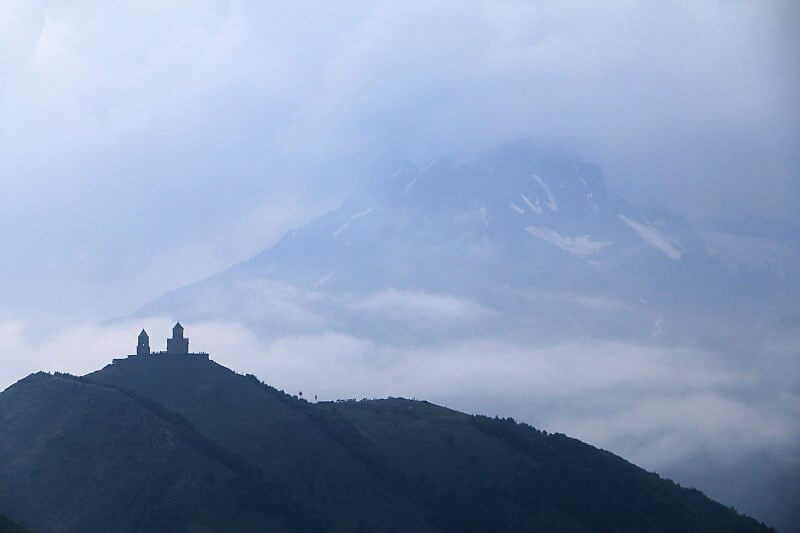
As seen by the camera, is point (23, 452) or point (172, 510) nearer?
point (172, 510)

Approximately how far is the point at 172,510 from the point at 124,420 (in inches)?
1170

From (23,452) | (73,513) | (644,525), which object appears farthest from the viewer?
(644,525)

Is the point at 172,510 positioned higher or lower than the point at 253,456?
lower

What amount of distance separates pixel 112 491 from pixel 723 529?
10173 centimetres

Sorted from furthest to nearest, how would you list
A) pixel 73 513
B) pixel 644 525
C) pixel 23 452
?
pixel 644 525 < pixel 23 452 < pixel 73 513

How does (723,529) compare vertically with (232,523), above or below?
above

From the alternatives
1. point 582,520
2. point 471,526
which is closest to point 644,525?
point 582,520

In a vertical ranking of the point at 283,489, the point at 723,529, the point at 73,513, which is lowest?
the point at 73,513

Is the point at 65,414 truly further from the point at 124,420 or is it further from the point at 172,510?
the point at 172,510

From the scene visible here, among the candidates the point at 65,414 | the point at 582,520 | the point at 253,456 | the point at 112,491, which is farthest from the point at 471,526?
the point at 65,414

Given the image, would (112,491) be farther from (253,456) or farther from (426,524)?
(426,524)

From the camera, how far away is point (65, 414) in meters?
194

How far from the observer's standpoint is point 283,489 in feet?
623

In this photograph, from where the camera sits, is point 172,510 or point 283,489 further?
point 283,489
